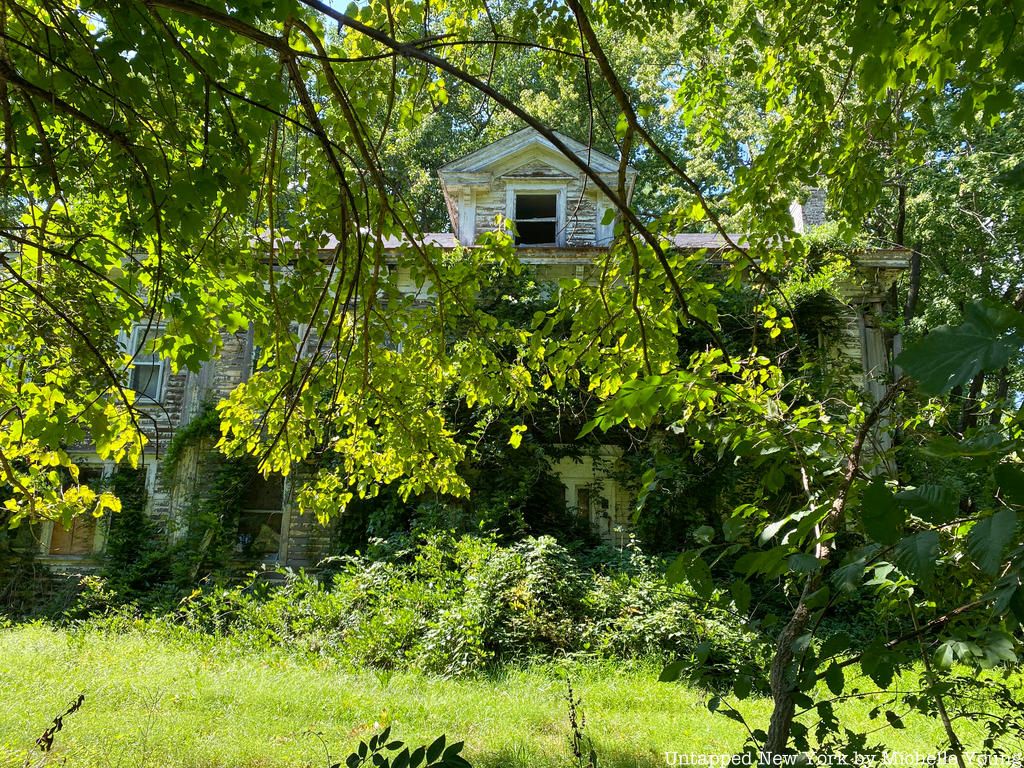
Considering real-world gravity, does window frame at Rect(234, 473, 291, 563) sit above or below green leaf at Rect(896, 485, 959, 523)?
below

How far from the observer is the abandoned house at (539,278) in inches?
458

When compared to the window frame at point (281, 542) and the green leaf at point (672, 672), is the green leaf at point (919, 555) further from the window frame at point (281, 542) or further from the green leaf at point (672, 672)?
the window frame at point (281, 542)

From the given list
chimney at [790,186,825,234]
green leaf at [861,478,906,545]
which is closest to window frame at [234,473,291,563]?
green leaf at [861,478,906,545]

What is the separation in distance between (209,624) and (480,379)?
573 centimetres

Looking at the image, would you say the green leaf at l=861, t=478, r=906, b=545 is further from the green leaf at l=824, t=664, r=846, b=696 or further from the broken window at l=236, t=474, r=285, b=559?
the broken window at l=236, t=474, r=285, b=559

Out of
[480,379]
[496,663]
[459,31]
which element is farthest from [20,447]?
[496,663]

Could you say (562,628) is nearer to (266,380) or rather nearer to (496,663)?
(496,663)

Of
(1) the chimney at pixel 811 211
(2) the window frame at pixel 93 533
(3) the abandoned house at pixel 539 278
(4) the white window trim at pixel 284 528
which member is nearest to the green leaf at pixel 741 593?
(3) the abandoned house at pixel 539 278

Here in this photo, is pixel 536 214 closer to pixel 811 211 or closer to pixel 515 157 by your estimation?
pixel 515 157

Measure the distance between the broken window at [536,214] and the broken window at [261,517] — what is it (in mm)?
6006

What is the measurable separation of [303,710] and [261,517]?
710 centimetres

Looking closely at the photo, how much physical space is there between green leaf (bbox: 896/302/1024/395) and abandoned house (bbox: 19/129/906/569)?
10369 millimetres

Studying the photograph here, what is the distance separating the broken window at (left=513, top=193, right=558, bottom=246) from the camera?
44.0ft

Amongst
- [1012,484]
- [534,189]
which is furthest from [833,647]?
[534,189]
